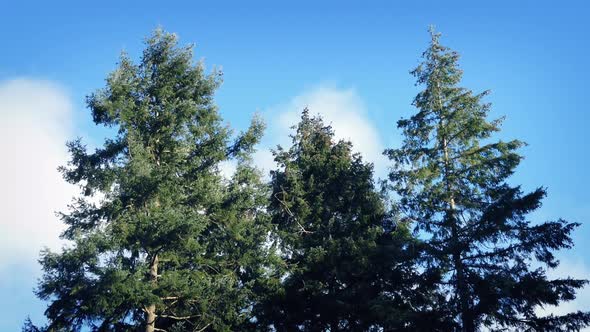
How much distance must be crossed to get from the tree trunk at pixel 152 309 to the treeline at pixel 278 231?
8 centimetres

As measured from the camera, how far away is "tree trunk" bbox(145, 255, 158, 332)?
18.4 m

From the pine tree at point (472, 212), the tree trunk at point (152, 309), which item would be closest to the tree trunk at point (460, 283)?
the pine tree at point (472, 212)

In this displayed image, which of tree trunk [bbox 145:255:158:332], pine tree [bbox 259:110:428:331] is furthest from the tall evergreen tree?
pine tree [bbox 259:110:428:331]

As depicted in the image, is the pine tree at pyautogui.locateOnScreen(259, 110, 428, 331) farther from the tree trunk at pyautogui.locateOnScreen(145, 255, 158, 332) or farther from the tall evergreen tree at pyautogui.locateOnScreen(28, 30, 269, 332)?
the tree trunk at pyautogui.locateOnScreen(145, 255, 158, 332)

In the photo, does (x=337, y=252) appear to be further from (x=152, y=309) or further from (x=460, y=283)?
(x=152, y=309)

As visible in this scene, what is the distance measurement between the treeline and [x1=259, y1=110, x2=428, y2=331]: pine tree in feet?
0.23

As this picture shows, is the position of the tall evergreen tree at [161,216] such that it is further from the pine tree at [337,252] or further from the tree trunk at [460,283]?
the tree trunk at [460,283]

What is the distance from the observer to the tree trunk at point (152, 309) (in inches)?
723

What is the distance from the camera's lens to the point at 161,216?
18672mm

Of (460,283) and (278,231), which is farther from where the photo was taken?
(278,231)

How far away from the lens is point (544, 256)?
62.1 feet

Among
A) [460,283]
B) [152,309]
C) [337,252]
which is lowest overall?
[152,309]

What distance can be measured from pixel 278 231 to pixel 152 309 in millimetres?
7924

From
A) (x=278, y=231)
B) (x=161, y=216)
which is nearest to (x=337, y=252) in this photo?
(x=278, y=231)
